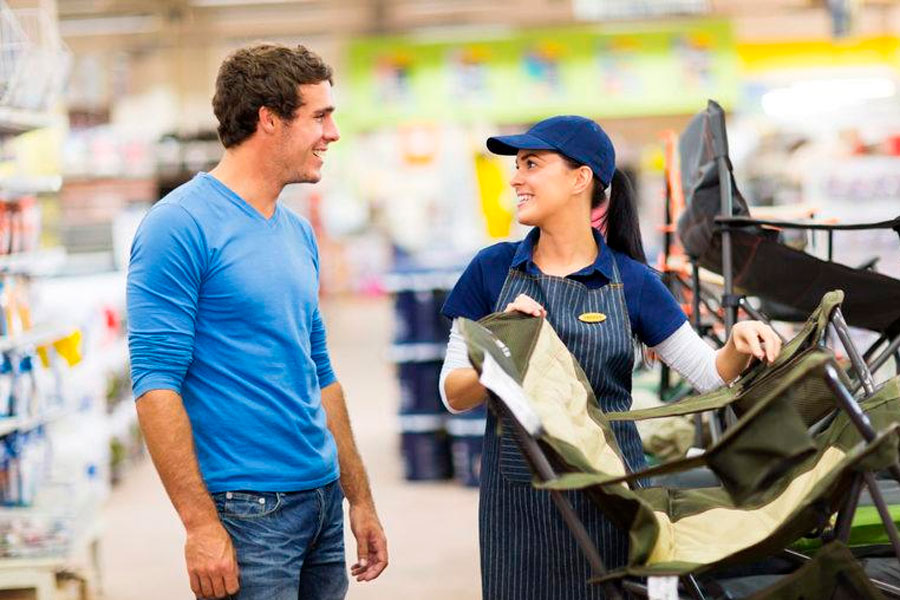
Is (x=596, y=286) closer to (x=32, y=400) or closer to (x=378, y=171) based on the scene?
(x=32, y=400)

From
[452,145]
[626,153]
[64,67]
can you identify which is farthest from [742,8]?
[64,67]

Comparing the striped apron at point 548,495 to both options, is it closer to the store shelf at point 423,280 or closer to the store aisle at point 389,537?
the store aisle at point 389,537

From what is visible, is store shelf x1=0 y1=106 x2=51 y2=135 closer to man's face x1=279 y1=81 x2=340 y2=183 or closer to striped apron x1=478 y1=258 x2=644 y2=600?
man's face x1=279 y1=81 x2=340 y2=183

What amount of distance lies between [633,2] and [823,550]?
990 cm

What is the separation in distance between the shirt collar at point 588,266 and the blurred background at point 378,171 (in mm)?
2286

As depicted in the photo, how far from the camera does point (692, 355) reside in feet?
8.48

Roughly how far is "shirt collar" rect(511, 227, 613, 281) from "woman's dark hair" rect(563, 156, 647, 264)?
0.08m

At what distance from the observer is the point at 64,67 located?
501 cm

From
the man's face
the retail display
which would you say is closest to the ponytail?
the man's face

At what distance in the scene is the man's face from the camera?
2383mm

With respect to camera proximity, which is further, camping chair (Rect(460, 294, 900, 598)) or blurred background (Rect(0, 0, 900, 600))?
blurred background (Rect(0, 0, 900, 600))

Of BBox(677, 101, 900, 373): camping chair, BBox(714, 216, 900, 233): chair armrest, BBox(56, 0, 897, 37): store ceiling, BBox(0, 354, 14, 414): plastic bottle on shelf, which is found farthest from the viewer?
BBox(56, 0, 897, 37): store ceiling

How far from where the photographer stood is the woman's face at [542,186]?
253 centimetres

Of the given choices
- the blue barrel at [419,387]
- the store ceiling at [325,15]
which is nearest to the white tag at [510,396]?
the blue barrel at [419,387]
